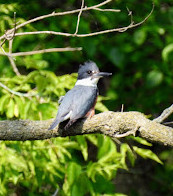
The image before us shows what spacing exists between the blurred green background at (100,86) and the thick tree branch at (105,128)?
1.17ft

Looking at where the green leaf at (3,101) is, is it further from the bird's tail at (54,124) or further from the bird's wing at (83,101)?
the bird's tail at (54,124)

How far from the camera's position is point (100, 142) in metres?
3.38

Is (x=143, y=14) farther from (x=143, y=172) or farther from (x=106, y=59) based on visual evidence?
(x=143, y=172)

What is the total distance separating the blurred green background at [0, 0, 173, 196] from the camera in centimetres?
331

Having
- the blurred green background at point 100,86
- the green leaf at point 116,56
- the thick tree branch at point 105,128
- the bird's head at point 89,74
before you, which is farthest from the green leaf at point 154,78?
the thick tree branch at point 105,128

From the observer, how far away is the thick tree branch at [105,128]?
238 cm

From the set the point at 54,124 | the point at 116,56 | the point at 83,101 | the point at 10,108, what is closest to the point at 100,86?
the point at 116,56

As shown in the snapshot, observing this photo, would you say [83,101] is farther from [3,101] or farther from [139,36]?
[139,36]

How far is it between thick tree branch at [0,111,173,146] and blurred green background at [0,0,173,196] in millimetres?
355

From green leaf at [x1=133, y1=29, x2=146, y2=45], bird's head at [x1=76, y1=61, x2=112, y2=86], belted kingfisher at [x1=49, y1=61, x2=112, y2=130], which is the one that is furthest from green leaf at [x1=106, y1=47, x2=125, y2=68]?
belted kingfisher at [x1=49, y1=61, x2=112, y2=130]

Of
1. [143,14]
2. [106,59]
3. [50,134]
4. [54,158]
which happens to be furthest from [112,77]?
[50,134]

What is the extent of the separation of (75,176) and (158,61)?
8.06ft

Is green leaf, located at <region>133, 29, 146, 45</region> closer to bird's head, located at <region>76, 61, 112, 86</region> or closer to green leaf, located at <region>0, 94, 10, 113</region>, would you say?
bird's head, located at <region>76, 61, 112, 86</region>

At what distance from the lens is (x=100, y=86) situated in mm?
5836
